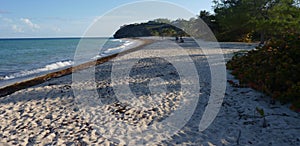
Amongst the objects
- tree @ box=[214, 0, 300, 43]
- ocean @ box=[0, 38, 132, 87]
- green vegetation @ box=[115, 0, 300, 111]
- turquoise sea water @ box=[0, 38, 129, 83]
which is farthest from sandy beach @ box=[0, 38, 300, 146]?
tree @ box=[214, 0, 300, 43]

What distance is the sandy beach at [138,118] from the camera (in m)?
4.29

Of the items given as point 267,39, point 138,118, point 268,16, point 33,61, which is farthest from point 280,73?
point 33,61

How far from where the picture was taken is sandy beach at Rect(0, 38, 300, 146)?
169 inches

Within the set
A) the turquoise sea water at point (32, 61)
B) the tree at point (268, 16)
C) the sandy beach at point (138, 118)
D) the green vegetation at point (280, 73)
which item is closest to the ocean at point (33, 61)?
the turquoise sea water at point (32, 61)

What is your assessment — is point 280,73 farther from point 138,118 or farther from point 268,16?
point 268,16

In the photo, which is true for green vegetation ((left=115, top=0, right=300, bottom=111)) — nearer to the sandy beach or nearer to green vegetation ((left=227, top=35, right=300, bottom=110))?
green vegetation ((left=227, top=35, right=300, bottom=110))

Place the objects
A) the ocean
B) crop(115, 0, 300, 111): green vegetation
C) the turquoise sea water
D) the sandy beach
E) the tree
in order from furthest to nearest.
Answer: the tree → the turquoise sea water → the ocean → crop(115, 0, 300, 111): green vegetation → the sandy beach

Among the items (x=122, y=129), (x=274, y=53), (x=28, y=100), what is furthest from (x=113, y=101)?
(x=274, y=53)

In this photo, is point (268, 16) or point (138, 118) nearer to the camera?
point (138, 118)

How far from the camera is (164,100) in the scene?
21.5 ft

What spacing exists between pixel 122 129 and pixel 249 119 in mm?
2738

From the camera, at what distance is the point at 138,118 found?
5371 mm

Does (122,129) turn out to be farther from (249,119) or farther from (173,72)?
(173,72)

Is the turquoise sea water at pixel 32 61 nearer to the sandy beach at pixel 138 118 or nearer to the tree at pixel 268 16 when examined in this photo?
the sandy beach at pixel 138 118
